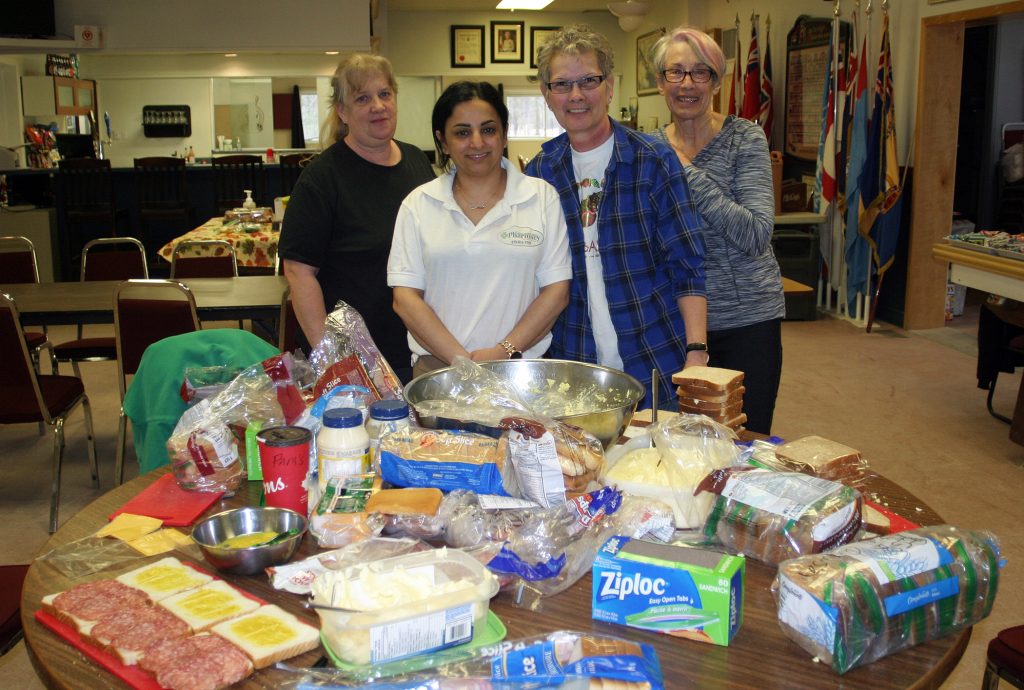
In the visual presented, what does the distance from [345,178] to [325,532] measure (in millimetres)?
1419

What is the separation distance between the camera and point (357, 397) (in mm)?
1711

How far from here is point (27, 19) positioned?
8.43 metres

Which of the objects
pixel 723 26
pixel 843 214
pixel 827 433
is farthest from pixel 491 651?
pixel 723 26

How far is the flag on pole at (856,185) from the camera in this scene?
6.43m

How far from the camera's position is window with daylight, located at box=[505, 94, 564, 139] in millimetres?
14219

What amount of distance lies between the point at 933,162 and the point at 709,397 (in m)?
5.33

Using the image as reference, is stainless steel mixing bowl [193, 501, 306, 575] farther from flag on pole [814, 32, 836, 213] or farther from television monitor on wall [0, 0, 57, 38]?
television monitor on wall [0, 0, 57, 38]

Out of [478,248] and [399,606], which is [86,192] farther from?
[399,606]

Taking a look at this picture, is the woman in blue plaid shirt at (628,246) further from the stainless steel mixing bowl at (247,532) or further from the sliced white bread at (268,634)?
the sliced white bread at (268,634)

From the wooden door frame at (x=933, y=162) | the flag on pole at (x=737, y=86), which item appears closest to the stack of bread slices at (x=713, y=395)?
the wooden door frame at (x=933, y=162)

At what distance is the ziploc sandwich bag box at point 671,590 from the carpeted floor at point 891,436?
1.65 metres

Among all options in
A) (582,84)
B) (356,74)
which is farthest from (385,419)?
(356,74)

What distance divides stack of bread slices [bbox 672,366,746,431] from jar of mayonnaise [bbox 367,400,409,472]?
22.1 inches

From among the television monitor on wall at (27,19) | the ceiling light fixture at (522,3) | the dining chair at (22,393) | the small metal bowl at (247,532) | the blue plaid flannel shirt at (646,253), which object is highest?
the ceiling light fixture at (522,3)
